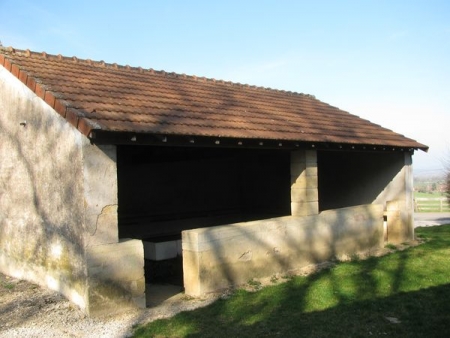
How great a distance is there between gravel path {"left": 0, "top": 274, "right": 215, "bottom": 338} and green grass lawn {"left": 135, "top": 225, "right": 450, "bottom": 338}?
280mm

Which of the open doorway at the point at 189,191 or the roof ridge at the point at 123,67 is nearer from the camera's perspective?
the roof ridge at the point at 123,67

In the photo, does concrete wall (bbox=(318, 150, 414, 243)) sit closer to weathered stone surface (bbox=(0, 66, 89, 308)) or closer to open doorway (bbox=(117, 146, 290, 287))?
open doorway (bbox=(117, 146, 290, 287))

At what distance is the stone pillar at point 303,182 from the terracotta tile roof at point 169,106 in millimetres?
345

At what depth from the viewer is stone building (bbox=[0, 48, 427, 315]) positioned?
5.14 metres

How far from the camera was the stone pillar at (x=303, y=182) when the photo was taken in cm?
741

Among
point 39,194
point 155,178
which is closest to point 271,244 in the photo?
point 39,194

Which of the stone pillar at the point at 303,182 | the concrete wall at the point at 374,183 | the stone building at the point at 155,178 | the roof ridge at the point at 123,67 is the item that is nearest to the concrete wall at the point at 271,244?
the stone building at the point at 155,178

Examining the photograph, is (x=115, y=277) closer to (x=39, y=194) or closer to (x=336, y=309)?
(x=39, y=194)

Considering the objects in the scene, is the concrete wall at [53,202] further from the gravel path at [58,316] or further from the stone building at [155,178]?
the gravel path at [58,316]

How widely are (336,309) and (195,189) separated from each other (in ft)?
20.3

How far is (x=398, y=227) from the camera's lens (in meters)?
9.50

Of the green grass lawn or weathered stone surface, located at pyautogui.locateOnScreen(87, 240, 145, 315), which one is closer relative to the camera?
the green grass lawn

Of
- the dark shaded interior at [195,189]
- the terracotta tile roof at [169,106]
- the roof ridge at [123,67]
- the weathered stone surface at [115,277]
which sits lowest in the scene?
the weathered stone surface at [115,277]

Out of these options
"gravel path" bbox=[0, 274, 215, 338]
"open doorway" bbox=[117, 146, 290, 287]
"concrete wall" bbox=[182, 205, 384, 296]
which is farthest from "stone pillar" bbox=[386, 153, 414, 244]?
"gravel path" bbox=[0, 274, 215, 338]
